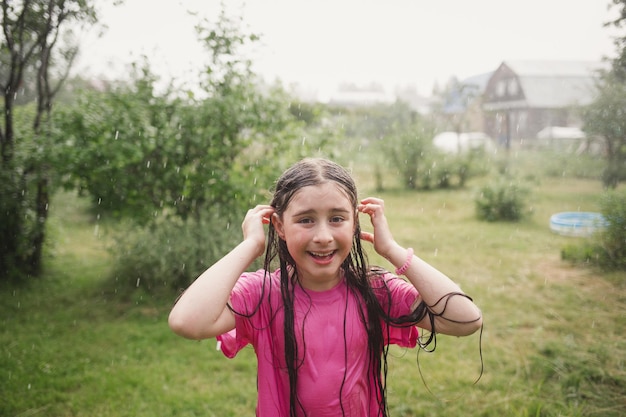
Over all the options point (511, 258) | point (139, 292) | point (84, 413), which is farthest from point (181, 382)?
point (511, 258)

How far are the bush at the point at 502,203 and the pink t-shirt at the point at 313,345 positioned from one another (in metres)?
9.60

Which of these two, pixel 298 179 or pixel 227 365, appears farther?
pixel 227 365

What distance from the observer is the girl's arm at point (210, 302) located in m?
1.52

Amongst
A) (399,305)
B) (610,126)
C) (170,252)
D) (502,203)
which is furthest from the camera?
(502,203)

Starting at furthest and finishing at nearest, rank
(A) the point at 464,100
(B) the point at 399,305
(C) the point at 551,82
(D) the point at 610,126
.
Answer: (A) the point at 464,100 → (C) the point at 551,82 → (D) the point at 610,126 → (B) the point at 399,305

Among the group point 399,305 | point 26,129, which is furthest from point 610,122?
point 26,129

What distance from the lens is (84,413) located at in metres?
3.48

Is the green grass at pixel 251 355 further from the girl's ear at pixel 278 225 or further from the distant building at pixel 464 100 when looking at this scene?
the distant building at pixel 464 100

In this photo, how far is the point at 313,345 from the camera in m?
1.63

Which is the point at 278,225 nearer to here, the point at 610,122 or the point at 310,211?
the point at 310,211

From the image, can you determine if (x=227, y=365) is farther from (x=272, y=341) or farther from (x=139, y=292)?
(x=272, y=341)

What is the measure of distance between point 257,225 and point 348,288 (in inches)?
16.4

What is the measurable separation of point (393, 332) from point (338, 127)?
5111 millimetres

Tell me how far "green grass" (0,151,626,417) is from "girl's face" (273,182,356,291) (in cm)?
53
